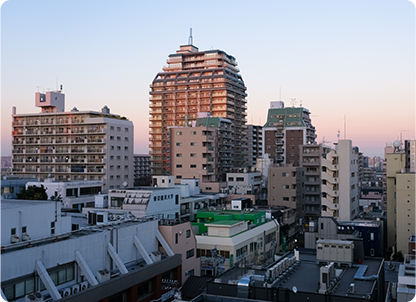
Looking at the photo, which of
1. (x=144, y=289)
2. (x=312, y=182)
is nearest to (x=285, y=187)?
(x=312, y=182)

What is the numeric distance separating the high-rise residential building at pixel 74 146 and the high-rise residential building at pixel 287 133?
37.4m

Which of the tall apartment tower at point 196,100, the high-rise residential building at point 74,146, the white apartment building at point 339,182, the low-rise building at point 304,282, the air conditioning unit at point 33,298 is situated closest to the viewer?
the low-rise building at point 304,282

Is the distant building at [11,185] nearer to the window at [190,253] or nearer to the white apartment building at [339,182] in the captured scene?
the window at [190,253]

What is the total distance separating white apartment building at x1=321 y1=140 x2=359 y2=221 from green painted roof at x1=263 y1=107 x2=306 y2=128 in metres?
45.7

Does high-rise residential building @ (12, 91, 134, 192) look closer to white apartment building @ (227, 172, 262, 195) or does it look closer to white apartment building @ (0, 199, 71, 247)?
white apartment building @ (227, 172, 262, 195)

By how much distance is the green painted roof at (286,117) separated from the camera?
10856 cm

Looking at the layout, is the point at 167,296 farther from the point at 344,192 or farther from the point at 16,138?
the point at 16,138

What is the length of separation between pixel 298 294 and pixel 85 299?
12.1 metres

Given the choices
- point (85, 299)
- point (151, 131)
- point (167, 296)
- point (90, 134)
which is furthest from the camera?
point (151, 131)

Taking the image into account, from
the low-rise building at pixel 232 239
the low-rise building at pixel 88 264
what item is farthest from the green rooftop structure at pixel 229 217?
the low-rise building at pixel 88 264

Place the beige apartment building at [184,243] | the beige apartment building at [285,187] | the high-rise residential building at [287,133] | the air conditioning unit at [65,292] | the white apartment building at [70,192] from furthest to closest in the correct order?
1. the high-rise residential building at [287,133]
2. the beige apartment building at [285,187]
3. the white apartment building at [70,192]
4. the beige apartment building at [184,243]
5. the air conditioning unit at [65,292]

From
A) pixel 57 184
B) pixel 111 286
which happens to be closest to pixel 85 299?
pixel 111 286

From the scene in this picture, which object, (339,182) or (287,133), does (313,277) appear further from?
(287,133)

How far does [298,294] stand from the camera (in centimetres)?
2264
